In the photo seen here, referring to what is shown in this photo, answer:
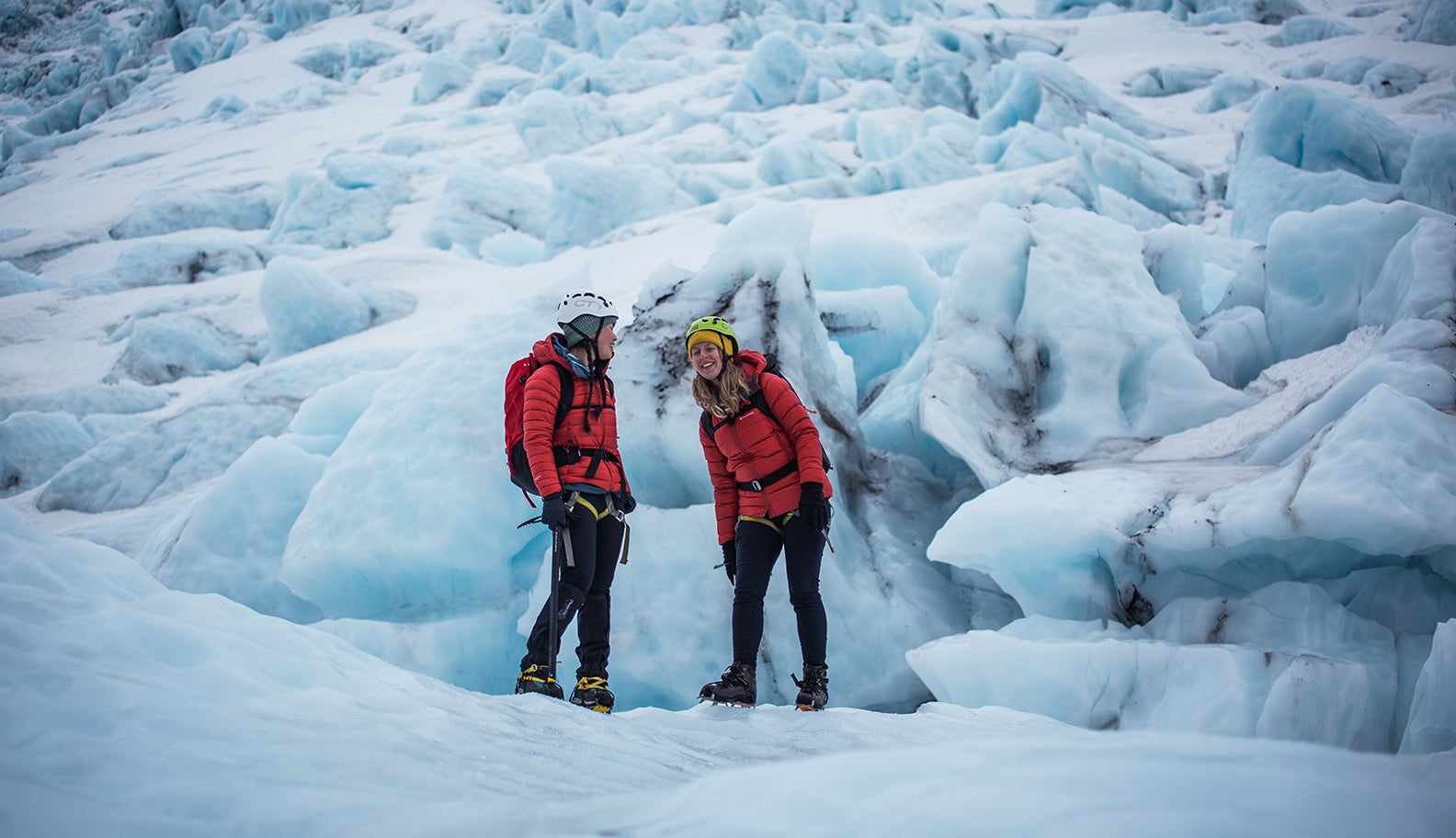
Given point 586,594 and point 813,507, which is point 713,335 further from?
point 586,594

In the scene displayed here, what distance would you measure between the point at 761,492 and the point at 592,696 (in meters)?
0.89

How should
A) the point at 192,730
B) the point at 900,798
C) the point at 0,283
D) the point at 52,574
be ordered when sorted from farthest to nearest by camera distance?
the point at 0,283 < the point at 52,574 < the point at 192,730 < the point at 900,798

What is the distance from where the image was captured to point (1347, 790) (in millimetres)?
990

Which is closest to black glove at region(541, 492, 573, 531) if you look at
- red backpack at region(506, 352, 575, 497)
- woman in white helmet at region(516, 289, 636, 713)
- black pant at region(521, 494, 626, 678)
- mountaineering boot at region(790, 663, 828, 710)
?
woman in white helmet at region(516, 289, 636, 713)

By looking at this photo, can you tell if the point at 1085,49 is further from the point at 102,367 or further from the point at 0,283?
the point at 0,283

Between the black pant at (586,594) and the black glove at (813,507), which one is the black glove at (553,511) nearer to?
the black pant at (586,594)

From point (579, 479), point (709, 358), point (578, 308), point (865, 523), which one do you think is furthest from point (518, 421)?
point (865, 523)

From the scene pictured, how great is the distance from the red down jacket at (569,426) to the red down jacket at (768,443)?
43 centimetres

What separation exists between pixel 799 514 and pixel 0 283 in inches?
721

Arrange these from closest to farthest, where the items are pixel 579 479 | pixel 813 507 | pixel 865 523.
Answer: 1. pixel 813 507
2. pixel 579 479
3. pixel 865 523

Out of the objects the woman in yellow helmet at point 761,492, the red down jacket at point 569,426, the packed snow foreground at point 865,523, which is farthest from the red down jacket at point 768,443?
the packed snow foreground at point 865,523

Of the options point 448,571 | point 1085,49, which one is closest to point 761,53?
point 1085,49

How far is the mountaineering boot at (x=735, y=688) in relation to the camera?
102 inches

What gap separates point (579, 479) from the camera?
282cm
